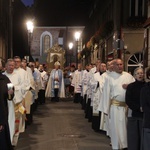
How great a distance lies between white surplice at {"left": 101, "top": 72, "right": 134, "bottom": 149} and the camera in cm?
834

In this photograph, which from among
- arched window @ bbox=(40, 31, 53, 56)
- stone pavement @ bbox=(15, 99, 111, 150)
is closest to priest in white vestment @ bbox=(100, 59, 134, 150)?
stone pavement @ bbox=(15, 99, 111, 150)

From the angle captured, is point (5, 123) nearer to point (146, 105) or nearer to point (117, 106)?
point (146, 105)

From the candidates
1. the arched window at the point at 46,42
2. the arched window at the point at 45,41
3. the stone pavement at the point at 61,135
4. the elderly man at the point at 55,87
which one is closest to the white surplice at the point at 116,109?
the stone pavement at the point at 61,135

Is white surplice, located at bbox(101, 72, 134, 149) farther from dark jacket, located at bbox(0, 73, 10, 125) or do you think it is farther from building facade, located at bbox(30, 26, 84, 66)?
building facade, located at bbox(30, 26, 84, 66)

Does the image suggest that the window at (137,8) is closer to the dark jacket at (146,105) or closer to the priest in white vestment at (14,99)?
the priest in white vestment at (14,99)

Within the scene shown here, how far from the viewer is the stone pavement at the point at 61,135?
9.05 metres

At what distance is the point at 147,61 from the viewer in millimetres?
13578

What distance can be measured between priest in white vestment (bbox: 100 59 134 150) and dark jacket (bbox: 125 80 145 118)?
105 cm

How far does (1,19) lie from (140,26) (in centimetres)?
1141

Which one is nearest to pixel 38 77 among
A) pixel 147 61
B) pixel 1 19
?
pixel 147 61

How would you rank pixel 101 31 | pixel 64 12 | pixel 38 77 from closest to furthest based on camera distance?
pixel 38 77 < pixel 101 31 < pixel 64 12

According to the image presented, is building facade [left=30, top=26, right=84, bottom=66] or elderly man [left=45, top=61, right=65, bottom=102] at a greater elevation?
building facade [left=30, top=26, right=84, bottom=66]

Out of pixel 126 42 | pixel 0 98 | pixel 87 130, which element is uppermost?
pixel 126 42

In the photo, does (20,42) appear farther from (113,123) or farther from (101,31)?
(113,123)
